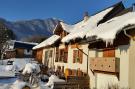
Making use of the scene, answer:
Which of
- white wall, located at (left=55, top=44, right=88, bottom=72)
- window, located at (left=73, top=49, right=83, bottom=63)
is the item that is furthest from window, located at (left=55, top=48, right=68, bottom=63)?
window, located at (left=73, top=49, right=83, bottom=63)

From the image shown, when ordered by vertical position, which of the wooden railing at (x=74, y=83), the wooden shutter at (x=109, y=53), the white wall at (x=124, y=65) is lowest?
the wooden railing at (x=74, y=83)

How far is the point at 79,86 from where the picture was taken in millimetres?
20625

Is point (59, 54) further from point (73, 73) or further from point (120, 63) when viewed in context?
point (120, 63)

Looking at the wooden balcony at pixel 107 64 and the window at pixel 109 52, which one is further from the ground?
the window at pixel 109 52

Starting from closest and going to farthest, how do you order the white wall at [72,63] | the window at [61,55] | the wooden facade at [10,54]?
the white wall at [72,63] → the window at [61,55] → the wooden facade at [10,54]

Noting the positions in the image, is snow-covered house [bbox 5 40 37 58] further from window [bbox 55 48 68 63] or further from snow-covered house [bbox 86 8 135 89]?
snow-covered house [bbox 86 8 135 89]

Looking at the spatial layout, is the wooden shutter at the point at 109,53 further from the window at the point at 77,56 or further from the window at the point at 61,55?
the window at the point at 61,55

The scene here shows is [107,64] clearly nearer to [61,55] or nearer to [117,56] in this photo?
[117,56]

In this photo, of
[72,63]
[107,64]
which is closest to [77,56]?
[72,63]

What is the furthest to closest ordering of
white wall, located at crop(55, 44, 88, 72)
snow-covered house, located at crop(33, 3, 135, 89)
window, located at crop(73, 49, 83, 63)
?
window, located at crop(73, 49, 83, 63) < white wall, located at crop(55, 44, 88, 72) < snow-covered house, located at crop(33, 3, 135, 89)

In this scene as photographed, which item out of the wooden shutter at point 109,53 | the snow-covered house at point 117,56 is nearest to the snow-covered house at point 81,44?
the wooden shutter at point 109,53

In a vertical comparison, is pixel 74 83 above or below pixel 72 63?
below

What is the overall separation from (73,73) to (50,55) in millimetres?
11940

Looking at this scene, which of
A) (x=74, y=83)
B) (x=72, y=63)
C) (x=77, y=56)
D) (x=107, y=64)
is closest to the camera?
(x=107, y=64)
